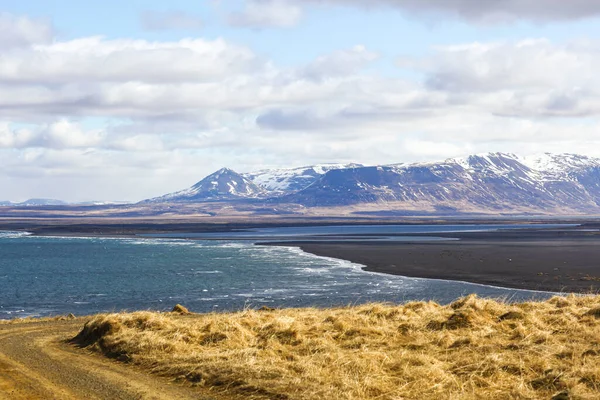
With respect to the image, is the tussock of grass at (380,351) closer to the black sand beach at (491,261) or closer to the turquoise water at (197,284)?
the turquoise water at (197,284)

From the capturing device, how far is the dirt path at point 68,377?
16.0 metres

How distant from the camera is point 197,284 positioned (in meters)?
63.3

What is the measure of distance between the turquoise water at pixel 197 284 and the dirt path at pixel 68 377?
24352 mm

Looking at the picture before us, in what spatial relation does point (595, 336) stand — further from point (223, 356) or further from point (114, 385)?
point (114, 385)

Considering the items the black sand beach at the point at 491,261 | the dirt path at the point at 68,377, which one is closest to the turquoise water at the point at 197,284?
the black sand beach at the point at 491,261

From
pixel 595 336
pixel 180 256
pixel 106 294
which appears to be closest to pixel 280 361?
pixel 595 336

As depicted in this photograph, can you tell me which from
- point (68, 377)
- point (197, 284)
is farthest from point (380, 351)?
point (197, 284)

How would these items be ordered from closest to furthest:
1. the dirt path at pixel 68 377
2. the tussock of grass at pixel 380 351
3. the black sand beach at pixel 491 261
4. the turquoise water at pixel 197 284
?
the tussock of grass at pixel 380 351, the dirt path at pixel 68 377, the turquoise water at pixel 197 284, the black sand beach at pixel 491 261

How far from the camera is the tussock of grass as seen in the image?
15.6 m

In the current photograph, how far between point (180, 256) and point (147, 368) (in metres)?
81.1

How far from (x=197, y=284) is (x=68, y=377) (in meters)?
45.8

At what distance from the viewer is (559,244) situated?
366 ft

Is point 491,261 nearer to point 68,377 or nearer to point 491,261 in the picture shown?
point 491,261

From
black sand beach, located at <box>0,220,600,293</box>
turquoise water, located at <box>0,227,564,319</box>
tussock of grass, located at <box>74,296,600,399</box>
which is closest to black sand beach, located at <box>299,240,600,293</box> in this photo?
black sand beach, located at <box>0,220,600,293</box>
